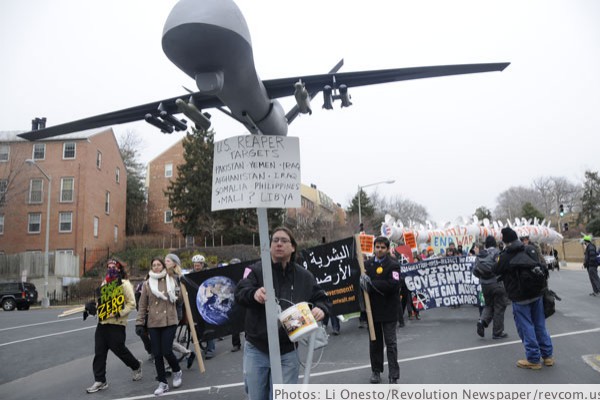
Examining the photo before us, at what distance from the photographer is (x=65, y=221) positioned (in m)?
33.7

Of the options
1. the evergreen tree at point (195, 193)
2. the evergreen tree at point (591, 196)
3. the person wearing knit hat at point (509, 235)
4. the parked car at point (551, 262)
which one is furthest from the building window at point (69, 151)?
the evergreen tree at point (591, 196)

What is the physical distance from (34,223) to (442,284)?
3304 cm

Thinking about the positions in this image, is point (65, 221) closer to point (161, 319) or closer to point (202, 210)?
point (202, 210)

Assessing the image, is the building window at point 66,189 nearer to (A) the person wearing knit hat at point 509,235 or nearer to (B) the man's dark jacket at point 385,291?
(B) the man's dark jacket at point 385,291

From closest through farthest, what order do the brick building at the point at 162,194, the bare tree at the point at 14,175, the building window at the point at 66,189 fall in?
the bare tree at the point at 14,175 < the building window at the point at 66,189 < the brick building at the point at 162,194

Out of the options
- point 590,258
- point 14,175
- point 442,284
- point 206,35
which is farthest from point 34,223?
point 206,35

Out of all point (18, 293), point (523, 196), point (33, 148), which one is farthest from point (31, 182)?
point (523, 196)

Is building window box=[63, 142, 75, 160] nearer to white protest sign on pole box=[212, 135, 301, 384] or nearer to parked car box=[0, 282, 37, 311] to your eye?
parked car box=[0, 282, 37, 311]

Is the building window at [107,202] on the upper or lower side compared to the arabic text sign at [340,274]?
upper

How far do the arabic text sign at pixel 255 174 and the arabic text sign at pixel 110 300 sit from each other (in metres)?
4.06

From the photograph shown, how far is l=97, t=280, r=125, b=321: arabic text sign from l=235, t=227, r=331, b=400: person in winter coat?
3.75 meters

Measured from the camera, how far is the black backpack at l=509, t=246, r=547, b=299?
5.98m

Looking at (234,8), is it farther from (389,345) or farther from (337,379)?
(337,379)

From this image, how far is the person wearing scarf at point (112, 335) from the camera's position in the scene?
6.36 metres
